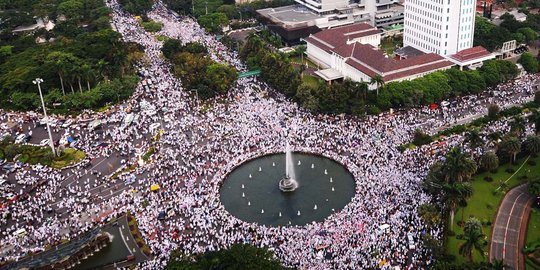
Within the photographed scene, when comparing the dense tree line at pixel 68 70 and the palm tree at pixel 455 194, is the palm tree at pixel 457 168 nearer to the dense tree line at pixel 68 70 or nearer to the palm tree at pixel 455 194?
the palm tree at pixel 455 194

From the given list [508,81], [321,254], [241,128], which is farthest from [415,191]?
[508,81]

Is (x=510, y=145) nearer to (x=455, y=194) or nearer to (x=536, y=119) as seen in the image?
(x=536, y=119)

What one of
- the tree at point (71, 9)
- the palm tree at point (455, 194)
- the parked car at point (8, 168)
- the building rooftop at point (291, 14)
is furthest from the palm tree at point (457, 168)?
the tree at point (71, 9)

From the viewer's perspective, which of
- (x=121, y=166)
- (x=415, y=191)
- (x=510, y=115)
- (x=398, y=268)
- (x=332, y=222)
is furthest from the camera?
(x=510, y=115)

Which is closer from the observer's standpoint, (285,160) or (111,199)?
(111,199)

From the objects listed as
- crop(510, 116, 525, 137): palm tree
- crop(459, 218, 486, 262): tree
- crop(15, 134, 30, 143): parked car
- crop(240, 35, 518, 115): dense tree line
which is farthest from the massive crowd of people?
crop(510, 116, 525, 137): palm tree

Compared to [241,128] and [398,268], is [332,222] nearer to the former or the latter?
[398,268]

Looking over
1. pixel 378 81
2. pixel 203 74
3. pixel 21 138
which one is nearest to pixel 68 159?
pixel 21 138
